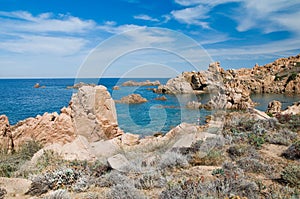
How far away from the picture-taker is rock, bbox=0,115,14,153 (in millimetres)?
8633

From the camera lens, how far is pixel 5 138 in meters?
8.85

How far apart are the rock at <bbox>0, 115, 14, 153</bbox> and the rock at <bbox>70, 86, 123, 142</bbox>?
8.49 feet

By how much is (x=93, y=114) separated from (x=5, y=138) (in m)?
3.54

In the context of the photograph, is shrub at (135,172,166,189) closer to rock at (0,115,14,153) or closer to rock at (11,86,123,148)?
rock at (11,86,123,148)

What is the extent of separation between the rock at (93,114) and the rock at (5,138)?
2.59m

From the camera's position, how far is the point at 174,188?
3.98 meters

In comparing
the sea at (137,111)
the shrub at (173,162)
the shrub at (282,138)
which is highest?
the shrub at (282,138)

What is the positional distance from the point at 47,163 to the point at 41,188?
226cm

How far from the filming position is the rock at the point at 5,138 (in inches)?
340

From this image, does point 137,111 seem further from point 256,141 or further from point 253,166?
point 253,166

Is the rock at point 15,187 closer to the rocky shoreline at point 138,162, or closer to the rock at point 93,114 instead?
the rocky shoreline at point 138,162

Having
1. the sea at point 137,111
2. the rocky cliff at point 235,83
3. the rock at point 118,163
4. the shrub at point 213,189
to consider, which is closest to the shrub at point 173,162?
the rock at point 118,163

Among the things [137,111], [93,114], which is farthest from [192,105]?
[93,114]

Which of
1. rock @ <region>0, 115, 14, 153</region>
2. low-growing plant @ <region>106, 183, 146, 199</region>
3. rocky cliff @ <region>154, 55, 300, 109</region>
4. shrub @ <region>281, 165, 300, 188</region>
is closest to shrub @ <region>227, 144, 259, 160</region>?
shrub @ <region>281, 165, 300, 188</region>
